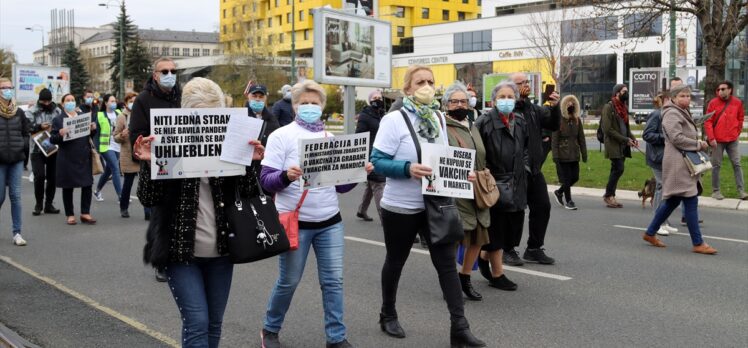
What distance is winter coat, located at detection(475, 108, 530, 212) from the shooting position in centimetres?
655

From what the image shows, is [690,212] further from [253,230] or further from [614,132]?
[253,230]

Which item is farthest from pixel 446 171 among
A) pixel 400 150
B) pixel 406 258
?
pixel 406 258

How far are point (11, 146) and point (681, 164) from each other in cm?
762

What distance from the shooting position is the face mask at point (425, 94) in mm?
5082

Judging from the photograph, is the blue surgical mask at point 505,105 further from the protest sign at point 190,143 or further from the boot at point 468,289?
the protest sign at point 190,143

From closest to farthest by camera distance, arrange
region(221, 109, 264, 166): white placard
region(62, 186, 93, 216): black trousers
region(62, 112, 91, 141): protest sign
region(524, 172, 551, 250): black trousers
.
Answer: region(221, 109, 264, 166): white placard
region(524, 172, 551, 250): black trousers
region(62, 112, 91, 141): protest sign
region(62, 186, 93, 216): black trousers

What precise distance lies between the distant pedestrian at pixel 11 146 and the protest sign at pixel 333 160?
18.7ft

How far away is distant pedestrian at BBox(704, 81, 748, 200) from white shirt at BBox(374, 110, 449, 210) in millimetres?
Answer: 9087

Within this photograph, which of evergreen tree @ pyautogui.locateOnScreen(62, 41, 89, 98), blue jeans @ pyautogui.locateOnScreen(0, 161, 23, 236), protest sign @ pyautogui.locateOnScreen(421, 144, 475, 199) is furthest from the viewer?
evergreen tree @ pyautogui.locateOnScreen(62, 41, 89, 98)

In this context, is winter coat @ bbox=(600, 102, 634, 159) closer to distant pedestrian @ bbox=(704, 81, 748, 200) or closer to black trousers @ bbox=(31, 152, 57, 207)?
distant pedestrian @ bbox=(704, 81, 748, 200)

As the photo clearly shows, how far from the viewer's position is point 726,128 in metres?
12.8

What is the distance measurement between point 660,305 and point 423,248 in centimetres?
319

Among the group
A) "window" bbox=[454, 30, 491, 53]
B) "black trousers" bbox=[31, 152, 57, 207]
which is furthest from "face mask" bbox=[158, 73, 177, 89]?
"window" bbox=[454, 30, 491, 53]

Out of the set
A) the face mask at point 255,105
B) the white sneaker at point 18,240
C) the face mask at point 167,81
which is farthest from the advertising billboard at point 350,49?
the face mask at point 167,81
